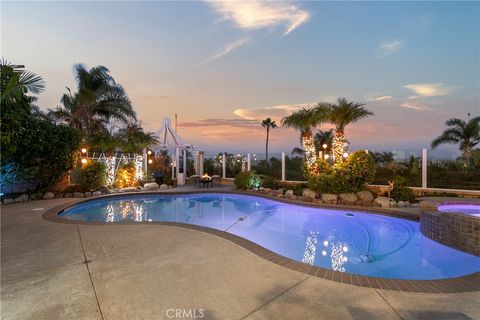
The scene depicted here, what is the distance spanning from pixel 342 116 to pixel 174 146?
921 centimetres

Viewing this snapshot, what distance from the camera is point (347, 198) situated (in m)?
9.04

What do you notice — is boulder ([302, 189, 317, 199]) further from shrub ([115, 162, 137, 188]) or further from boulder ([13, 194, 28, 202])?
boulder ([13, 194, 28, 202])

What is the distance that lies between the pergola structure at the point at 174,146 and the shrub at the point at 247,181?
4200mm

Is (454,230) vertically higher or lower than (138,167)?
lower

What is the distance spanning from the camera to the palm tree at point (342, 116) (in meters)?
10.8

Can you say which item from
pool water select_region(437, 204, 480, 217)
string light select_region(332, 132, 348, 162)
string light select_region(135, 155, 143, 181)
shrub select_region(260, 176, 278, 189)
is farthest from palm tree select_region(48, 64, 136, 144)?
pool water select_region(437, 204, 480, 217)

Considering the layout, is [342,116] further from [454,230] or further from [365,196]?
[454,230]

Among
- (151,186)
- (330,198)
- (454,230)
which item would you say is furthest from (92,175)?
(454,230)

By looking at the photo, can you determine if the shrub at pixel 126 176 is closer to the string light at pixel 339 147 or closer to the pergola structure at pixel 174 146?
the pergola structure at pixel 174 146

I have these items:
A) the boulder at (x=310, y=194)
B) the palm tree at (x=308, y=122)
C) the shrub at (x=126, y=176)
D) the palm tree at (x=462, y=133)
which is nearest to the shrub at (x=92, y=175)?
the shrub at (x=126, y=176)

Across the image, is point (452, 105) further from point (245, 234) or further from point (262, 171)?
point (245, 234)

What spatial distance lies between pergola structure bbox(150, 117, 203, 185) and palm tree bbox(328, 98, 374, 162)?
821 cm

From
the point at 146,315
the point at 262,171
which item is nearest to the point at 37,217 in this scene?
the point at 146,315

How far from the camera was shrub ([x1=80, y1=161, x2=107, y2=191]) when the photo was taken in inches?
421
